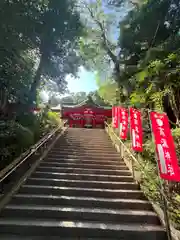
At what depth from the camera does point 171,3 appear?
11664 mm

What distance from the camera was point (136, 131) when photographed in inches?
263

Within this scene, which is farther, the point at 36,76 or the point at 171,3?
the point at 36,76

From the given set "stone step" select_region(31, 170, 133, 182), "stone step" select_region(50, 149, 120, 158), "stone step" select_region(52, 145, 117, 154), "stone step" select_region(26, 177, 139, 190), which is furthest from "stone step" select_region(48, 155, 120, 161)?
"stone step" select_region(26, 177, 139, 190)

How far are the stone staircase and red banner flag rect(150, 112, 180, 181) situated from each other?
3.62ft

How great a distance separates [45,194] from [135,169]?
294 cm

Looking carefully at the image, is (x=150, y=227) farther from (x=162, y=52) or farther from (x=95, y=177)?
(x=162, y=52)

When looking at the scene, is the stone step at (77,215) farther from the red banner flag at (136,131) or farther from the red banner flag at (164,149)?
the red banner flag at (136,131)

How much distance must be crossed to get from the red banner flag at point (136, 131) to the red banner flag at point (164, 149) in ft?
5.04

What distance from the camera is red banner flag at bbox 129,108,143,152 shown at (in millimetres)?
6438

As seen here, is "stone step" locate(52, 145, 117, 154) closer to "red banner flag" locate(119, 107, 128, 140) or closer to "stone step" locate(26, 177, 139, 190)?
"red banner flag" locate(119, 107, 128, 140)

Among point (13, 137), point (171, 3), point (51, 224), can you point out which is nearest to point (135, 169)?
point (51, 224)

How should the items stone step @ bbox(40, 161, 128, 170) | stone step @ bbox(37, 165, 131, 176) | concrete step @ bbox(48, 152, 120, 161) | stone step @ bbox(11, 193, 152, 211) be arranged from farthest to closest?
1. concrete step @ bbox(48, 152, 120, 161)
2. stone step @ bbox(40, 161, 128, 170)
3. stone step @ bbox(37, 165, 131, 176)
4. stone step @ bbox(11, 193, 152, 211)

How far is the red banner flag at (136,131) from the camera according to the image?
6.44 meters

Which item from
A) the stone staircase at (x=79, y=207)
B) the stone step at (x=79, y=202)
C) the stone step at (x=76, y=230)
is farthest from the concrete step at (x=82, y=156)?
the stone step at (x=76, y=230)
